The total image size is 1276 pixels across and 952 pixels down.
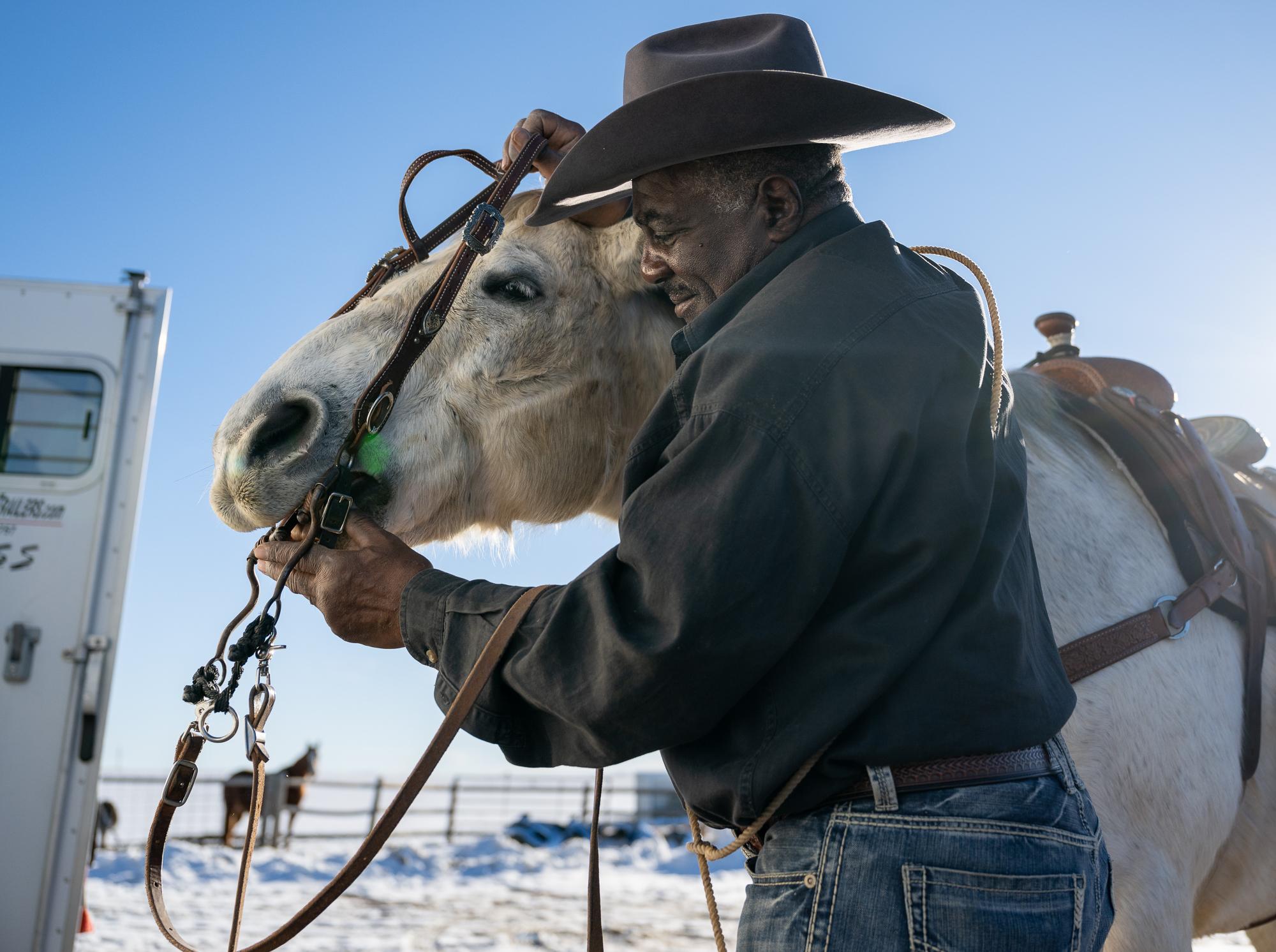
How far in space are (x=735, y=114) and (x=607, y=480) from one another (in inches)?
45.9

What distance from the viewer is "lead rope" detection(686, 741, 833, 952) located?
1243 millimetres

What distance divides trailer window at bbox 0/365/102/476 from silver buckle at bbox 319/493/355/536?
3.37m

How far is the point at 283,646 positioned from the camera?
2000 millimetres

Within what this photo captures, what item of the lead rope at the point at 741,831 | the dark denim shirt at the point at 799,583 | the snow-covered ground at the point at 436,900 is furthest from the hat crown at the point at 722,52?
the snow-covered ground at the point at 436,900

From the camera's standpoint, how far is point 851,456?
119cm

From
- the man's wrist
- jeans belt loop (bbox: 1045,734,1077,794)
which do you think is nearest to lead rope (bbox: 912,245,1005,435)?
jeans belt loop (bbox: 1045,734,1077,794)

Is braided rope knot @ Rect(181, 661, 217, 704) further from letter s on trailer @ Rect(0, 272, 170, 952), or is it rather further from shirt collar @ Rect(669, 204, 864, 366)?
letter s on trailer @ Rect(0, 272, 170, 952)

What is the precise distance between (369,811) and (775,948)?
54.8ft

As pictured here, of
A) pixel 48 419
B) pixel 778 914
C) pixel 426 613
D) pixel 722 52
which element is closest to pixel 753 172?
pixel 722 52

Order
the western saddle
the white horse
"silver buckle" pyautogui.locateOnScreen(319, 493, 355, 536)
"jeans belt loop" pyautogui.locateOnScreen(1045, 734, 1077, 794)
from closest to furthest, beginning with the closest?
"jeans belt loop" pyautogui.locateOnScreen(1045, 734, 1077, 794), "silver buckle" pyautogui.locateOnScreen(319, 493, 355, 536), the white horse, the western saddle

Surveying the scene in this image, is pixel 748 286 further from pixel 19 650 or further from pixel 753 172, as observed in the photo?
pixel 19 650

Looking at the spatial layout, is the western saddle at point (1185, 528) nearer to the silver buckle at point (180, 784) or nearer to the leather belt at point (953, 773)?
the leather belt at point (953, 773)

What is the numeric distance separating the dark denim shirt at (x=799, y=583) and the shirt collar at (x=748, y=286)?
0.23 ft

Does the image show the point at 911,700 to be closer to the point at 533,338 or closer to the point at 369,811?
the point at 533,338
